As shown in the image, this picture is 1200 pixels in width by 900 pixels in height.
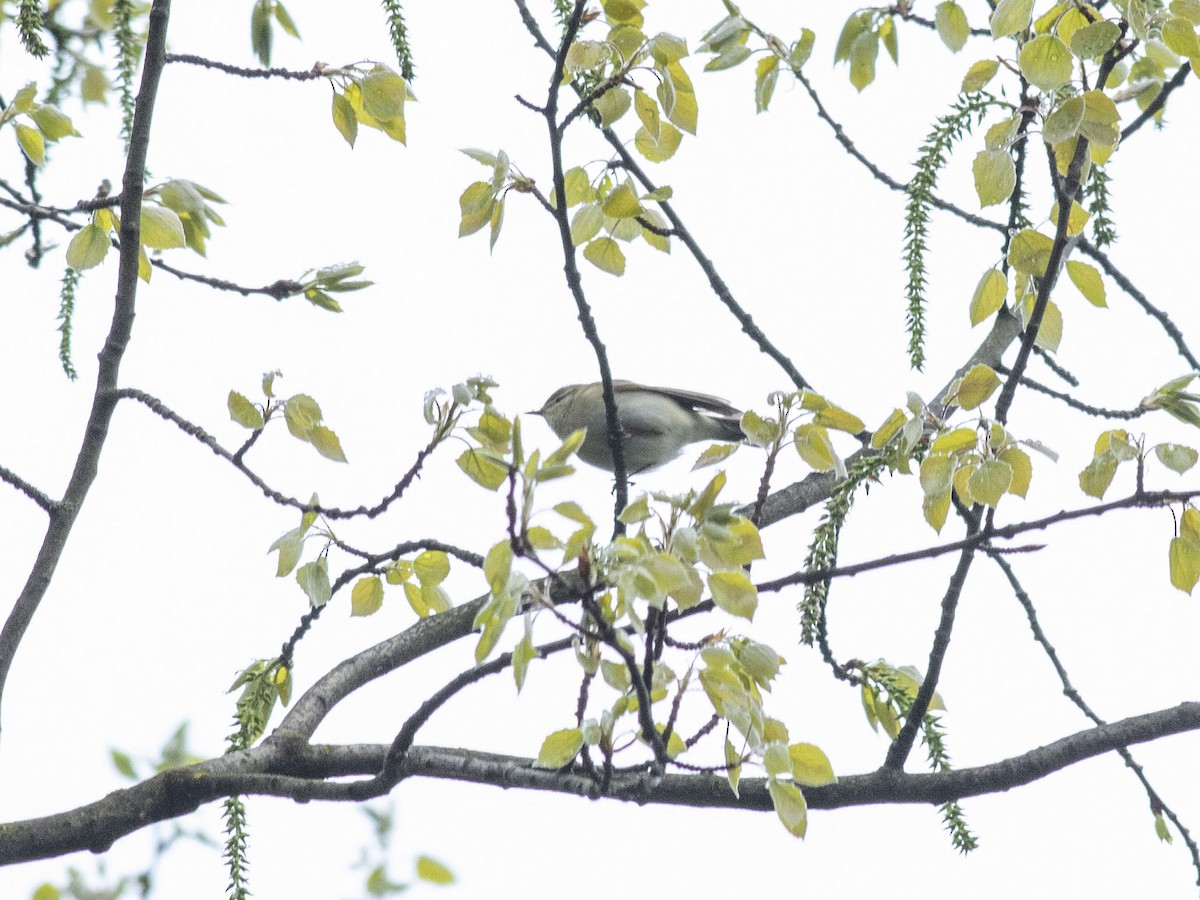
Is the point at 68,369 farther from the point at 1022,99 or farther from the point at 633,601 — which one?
the point at 1022,99

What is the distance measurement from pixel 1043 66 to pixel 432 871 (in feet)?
7.10

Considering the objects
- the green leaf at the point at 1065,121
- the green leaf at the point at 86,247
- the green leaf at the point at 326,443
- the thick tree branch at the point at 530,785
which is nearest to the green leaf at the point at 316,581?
the green leaf at the point at 326,443


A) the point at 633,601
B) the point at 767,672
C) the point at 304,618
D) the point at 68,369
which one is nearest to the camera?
the point at 633,601

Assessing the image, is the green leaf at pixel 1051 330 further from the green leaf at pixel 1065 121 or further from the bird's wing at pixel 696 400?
the bird's wing at pixel 696 400

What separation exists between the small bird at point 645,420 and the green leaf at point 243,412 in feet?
11.7

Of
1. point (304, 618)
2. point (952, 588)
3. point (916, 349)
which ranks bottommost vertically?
point (952, 588)

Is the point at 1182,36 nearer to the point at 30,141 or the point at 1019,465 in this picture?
the point at 1019,465

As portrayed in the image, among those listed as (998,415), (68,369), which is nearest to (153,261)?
(68,369)

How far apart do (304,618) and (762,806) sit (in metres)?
1.12

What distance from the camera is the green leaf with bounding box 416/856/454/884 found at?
9.43 ft

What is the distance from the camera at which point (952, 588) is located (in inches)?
92.1

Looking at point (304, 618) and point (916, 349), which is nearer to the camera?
point (304, 618)

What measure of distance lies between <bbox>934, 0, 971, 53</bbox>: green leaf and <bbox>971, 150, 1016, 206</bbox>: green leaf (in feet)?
2.60

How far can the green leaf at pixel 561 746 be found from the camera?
2.14 meters
